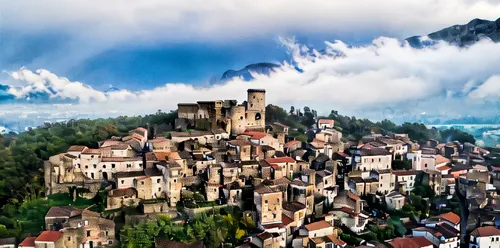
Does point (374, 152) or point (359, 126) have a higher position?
point (359, 126)

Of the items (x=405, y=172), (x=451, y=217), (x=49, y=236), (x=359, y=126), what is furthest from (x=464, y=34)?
(x=49, y=236)

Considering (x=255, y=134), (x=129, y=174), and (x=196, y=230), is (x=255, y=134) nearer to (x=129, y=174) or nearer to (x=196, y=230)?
(x=129, y=174)

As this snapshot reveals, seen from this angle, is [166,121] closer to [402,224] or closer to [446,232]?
[402,224]

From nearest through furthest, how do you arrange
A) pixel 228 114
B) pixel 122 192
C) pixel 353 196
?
pixel 122 192 < pixel 353 196 < pixel 228 114

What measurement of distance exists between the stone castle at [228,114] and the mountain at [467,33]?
9116 mm

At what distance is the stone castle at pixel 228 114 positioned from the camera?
16452 millimetres

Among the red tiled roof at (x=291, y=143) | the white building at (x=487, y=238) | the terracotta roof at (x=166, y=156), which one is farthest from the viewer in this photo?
the red tiled roof at (x=291, y=143)

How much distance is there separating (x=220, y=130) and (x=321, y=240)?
6.22 meters

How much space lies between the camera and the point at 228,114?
1648 cm

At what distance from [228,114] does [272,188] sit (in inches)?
213

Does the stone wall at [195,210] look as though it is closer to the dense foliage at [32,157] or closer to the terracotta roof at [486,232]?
the dense foliage at [32,157]

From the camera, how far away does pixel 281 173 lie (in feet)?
44.1

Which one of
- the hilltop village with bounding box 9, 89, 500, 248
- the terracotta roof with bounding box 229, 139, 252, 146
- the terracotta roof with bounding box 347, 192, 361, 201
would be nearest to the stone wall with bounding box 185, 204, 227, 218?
the hilltop village with bounding box 9, 89, 500, 248

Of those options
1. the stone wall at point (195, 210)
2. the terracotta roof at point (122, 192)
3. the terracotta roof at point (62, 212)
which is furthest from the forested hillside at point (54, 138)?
the stone wall at point (195, 210)
